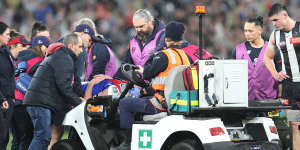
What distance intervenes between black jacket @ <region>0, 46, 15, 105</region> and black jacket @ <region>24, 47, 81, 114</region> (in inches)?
17.5

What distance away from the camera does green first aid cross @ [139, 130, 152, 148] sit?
6.78 m

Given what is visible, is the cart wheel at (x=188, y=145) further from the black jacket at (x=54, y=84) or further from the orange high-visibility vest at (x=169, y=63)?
the black jacket at (x=54, y=84)

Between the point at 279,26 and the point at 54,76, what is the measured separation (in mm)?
3096

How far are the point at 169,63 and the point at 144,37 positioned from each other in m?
2.33

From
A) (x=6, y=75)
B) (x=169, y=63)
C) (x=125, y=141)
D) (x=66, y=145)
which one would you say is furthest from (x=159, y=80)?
(x=6, y=75)

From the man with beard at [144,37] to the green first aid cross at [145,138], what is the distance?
2.34 m

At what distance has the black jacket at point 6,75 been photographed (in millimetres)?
7281

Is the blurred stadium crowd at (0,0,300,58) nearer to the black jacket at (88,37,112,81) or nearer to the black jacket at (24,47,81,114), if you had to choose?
the black jacket at (88,37,112,81)

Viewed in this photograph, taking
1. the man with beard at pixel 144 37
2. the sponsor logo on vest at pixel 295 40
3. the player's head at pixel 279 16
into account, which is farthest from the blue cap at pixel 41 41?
the sponsor logo on vest at pixel 295 40

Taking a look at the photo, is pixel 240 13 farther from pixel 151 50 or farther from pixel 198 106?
pixel 198 106

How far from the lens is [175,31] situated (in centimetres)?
717

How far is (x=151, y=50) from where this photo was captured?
9.19 meters

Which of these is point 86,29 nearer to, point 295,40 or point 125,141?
point 125,141

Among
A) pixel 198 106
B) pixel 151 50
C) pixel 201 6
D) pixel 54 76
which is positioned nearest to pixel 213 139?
pixel 198 106
